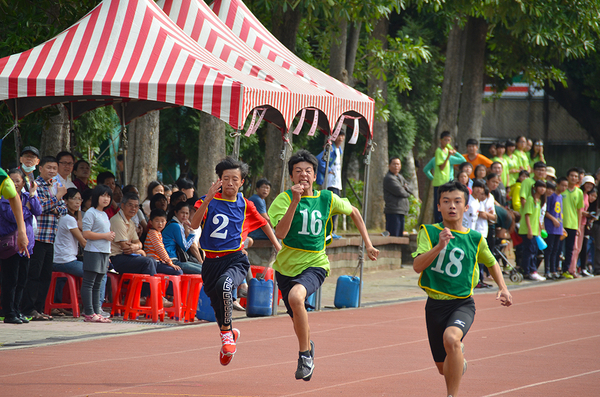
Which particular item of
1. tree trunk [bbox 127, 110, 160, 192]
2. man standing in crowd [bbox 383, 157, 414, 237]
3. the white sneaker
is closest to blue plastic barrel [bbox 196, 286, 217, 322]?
tree trunk [bbox 127, 110, 160, 192]

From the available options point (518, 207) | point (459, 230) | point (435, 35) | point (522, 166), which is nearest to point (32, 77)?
point (459, 230)

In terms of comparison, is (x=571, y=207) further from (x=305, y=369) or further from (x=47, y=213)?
(x=305, y=369)

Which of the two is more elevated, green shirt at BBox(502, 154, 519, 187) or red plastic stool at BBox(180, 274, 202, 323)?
green shirt at BBox(502, 154, 519, 187)

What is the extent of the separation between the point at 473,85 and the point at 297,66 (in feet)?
30.3

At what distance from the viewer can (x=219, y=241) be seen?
751cm

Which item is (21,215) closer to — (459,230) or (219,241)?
(219,241)

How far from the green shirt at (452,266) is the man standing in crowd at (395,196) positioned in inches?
422

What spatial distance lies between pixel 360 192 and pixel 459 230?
18.2 m

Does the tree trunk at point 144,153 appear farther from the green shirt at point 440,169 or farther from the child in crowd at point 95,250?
the green shirt at point 440,169

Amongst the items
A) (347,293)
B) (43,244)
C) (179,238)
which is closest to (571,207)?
(347,293)

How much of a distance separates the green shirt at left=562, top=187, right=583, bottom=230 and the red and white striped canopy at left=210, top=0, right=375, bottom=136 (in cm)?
638

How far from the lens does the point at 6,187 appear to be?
344 inches

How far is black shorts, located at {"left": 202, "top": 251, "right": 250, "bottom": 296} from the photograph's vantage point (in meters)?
7.46

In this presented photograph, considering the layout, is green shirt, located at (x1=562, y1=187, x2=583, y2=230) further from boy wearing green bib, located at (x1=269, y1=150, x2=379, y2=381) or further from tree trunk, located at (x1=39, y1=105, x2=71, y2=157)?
boy wearing green bib, located at (x1=269, y1=150, x2=379, y2=381)
